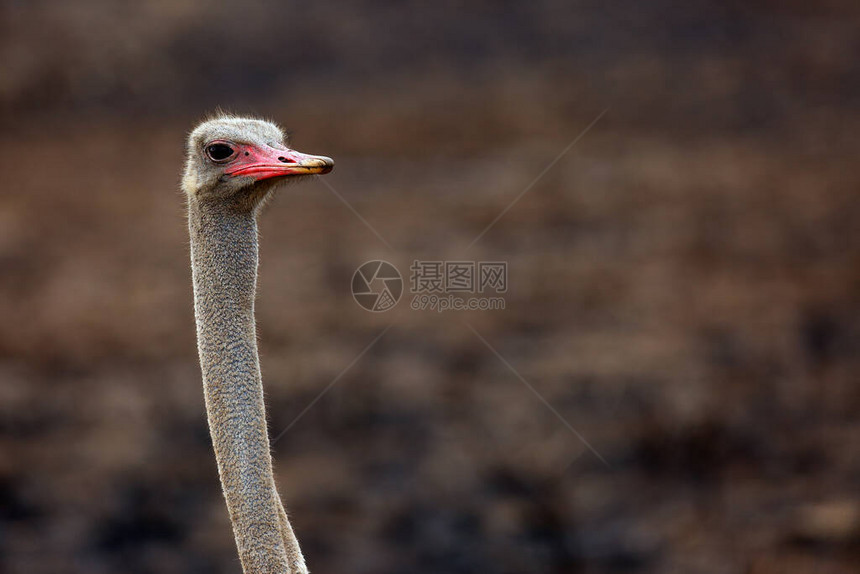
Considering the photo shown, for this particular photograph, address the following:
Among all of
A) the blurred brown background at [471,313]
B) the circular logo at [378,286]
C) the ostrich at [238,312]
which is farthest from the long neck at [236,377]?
the circular logo at [378,286]

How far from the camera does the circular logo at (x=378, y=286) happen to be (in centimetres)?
1106

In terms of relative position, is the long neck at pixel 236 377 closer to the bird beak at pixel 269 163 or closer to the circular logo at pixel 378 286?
the bird beak at pixel 269 163

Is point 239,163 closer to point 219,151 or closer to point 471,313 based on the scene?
point 219,151

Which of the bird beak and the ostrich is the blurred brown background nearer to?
the ostrich

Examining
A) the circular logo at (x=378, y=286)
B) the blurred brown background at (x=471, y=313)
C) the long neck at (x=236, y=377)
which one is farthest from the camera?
the circular logo at (x=378, y=286)

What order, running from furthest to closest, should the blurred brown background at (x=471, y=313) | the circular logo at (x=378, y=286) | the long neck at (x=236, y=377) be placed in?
the circular logo at (x=378, y=286)
the blurred brown background at (x=471, y=313)
the long neck at (x=236, y=377)

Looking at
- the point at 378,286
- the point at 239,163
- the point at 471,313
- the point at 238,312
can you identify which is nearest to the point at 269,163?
the point at 239,163

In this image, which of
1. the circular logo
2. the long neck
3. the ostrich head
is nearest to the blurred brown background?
the circular logo

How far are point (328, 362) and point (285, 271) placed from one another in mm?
2472

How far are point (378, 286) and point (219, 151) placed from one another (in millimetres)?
8806

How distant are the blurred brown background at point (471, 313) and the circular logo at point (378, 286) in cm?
16

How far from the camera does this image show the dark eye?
9.71ft

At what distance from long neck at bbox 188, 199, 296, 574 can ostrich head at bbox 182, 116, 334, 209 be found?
43mm

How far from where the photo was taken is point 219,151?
2.96 meters
